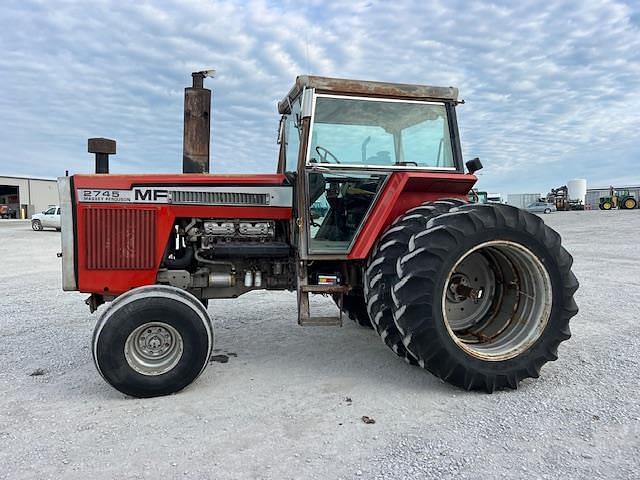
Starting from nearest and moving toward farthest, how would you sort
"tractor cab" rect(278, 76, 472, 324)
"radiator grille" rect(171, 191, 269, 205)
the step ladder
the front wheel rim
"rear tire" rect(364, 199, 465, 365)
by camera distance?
the front wheel rim < "rear tire" rect(364, 199, 465, 365) < the step ladder < "tractor cab" rect(278, 76, 472, 324) < "radiator grille" rect(171, 191, 269, 205)

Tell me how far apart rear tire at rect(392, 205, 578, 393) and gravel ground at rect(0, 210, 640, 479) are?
23cm

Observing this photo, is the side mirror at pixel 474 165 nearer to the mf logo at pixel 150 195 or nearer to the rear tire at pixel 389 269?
the rear tire at pixel 389 269

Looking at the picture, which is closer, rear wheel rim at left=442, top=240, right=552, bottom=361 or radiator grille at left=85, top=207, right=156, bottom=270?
rear wheel rim at left=442, top=240, right=552, bottom=361

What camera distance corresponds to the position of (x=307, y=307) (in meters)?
4.32

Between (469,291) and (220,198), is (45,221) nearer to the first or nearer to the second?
(220,198)

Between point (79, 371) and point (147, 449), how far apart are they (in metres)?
1.81

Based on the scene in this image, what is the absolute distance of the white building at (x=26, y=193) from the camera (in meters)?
50.6

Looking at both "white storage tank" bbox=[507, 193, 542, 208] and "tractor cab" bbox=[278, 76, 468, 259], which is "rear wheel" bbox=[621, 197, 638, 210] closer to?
"white storage tank" bbox=[507, 193, 542, 208]

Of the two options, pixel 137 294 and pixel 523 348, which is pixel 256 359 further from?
pixel 523 348

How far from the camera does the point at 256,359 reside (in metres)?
4.84

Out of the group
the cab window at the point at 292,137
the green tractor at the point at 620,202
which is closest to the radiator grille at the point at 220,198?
the cab window at the point at 292,137

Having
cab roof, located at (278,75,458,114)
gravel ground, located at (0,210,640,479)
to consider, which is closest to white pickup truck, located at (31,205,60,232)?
gravel ground, located at (0,210,640,479)

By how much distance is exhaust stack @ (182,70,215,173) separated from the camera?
203 inches

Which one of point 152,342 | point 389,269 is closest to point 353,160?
point 389,269
